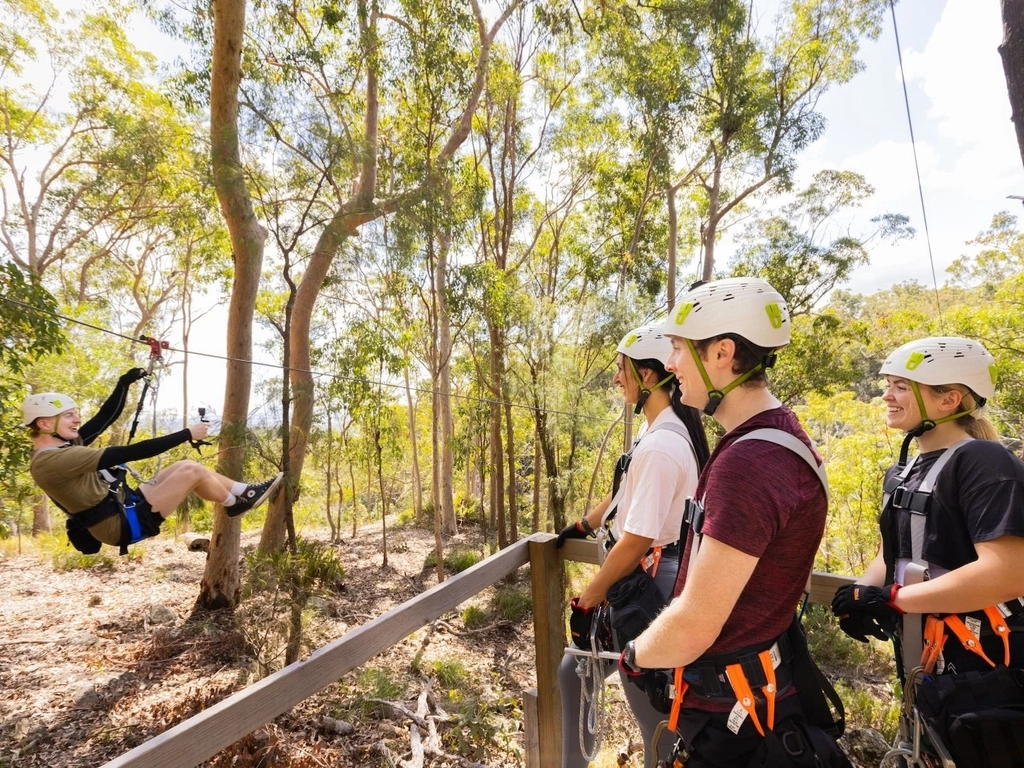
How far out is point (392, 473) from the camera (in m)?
27.3

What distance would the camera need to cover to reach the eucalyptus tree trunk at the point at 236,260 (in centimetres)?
614

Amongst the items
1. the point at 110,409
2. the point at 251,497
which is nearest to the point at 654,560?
the point at 251,497

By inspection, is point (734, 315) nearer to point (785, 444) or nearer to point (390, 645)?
point (785, 444)

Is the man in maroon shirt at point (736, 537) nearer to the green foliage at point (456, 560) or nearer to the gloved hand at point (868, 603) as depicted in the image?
the gloved hand at point (868, 603)

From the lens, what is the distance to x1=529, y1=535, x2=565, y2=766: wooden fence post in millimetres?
2109

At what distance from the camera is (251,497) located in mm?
4211

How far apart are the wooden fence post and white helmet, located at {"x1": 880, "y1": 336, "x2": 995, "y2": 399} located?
4.46 feet

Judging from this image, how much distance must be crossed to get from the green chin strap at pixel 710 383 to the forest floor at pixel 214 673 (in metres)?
2.29

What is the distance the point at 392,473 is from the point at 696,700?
89.5 feet

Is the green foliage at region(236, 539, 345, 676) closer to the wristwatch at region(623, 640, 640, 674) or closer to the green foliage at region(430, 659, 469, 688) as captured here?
the green foliage at region(430, 659, 469, 688)

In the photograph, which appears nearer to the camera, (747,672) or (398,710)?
(747,672)

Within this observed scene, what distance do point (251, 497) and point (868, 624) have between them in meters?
4.06

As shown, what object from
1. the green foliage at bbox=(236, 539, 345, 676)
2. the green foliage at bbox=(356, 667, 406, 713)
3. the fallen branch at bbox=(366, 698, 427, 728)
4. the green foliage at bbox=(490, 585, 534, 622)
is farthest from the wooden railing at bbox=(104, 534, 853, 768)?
the green foliage at bbox=(490, 585, 534, 622)

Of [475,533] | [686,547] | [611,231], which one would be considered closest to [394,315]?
[611,231]
